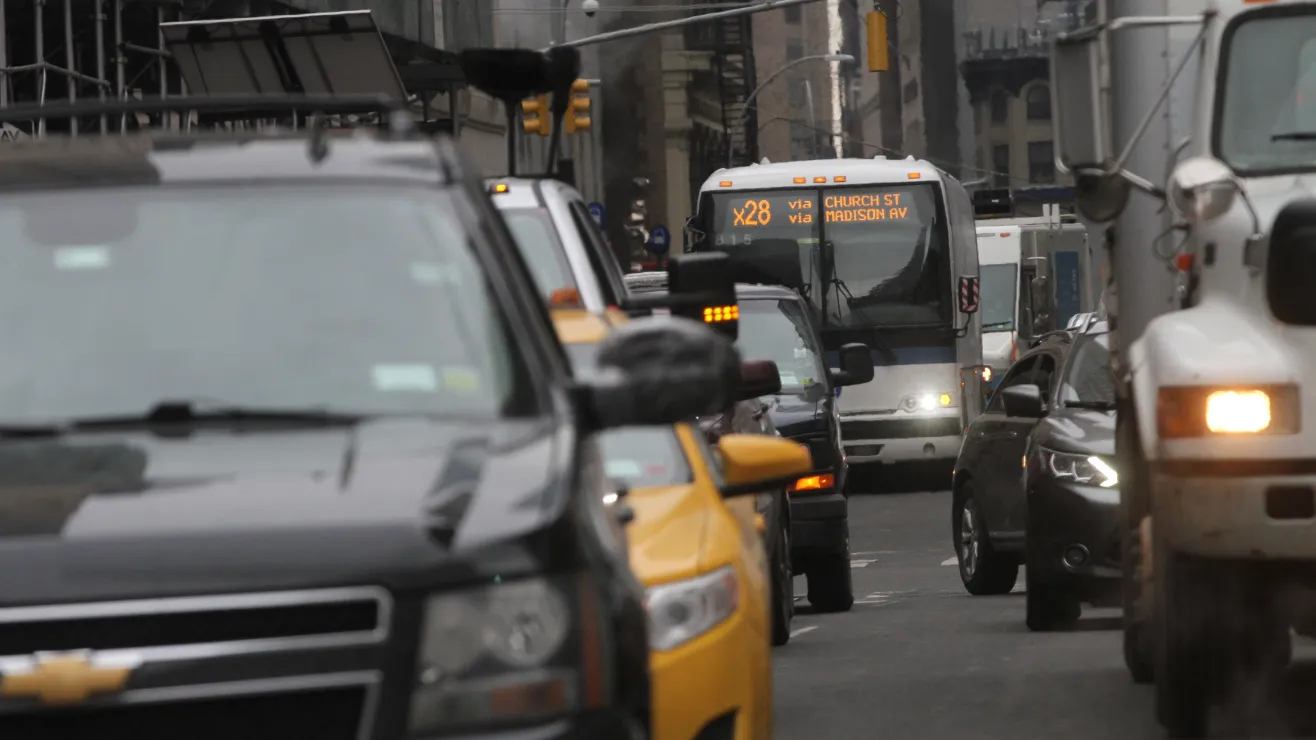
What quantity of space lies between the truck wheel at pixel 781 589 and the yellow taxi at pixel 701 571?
439 cm

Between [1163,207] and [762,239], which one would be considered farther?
[762,239]

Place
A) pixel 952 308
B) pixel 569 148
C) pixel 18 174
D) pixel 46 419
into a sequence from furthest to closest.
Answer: pixel 569 148, pixel 952 308, pixel 18 174, pixel 46 419

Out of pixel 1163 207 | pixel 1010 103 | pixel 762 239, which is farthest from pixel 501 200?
pixel 1010 103

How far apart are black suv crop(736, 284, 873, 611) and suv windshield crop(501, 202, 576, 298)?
3317 millimetres

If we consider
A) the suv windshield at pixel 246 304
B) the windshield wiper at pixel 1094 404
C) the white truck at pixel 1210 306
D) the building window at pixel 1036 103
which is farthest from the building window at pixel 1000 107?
the suv windshield at pixel 246 304

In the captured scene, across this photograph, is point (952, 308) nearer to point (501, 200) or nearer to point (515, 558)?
point (501, 200)

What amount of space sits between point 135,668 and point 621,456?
150 inches

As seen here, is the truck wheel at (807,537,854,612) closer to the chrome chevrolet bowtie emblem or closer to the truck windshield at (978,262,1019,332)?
the chrome chevrolet bowtie emblem

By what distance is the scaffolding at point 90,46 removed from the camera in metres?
27.3

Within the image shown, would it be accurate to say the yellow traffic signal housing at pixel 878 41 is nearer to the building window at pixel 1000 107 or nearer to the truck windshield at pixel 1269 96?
the truck windshield at pixel 1269 96

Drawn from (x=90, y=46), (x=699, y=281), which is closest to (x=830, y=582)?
(x=699, y=281)

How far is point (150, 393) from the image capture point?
4590 millimetres

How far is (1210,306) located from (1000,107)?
119526mm

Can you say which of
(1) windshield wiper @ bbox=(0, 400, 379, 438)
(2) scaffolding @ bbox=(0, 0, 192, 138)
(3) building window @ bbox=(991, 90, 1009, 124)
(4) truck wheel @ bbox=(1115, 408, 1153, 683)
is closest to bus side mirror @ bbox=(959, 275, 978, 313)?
(2) scaffolding @ bbox=(0, 0, 192, 138)
